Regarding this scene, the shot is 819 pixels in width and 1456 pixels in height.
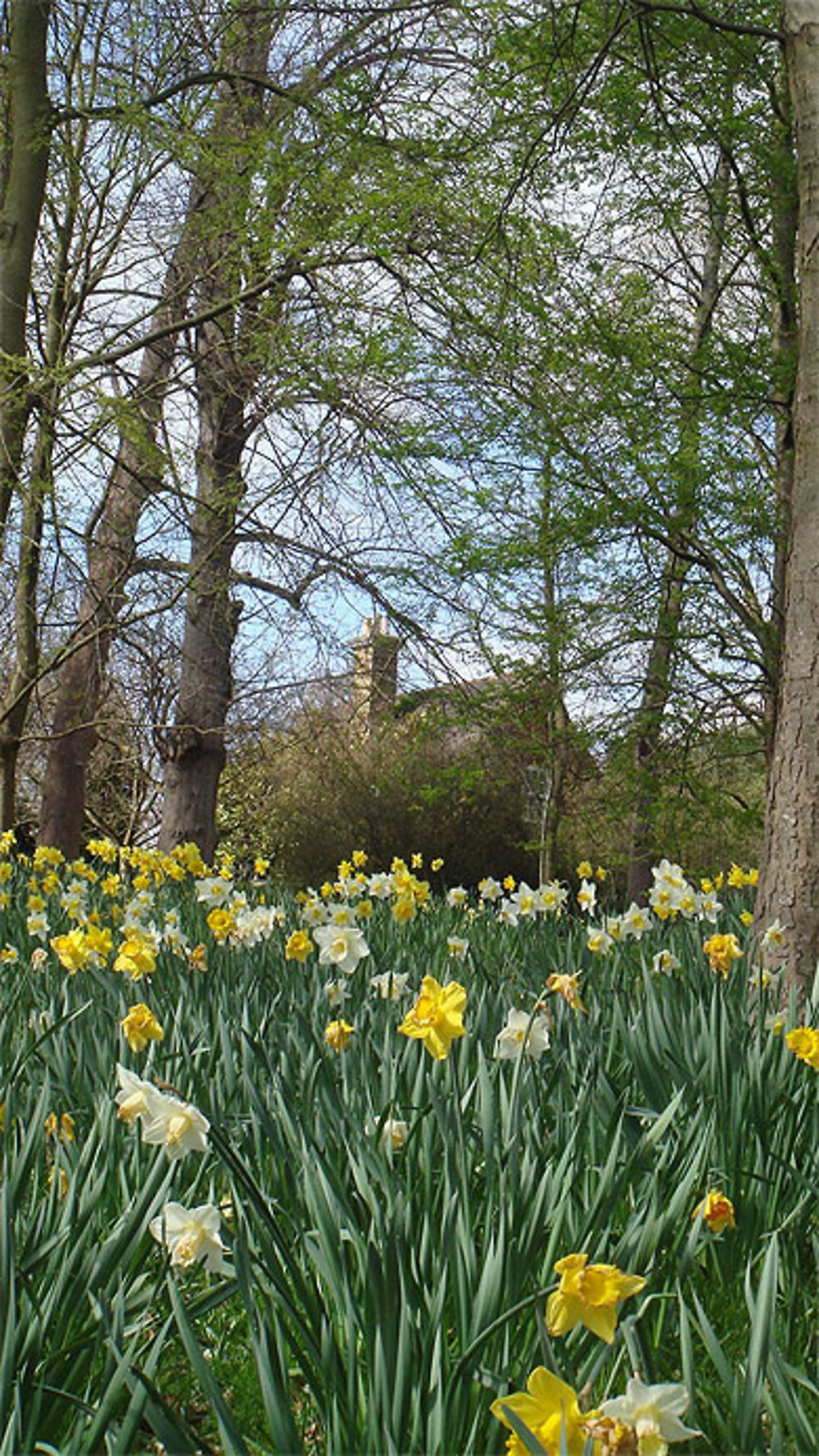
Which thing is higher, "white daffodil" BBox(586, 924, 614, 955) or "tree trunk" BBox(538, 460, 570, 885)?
"tree trunk" BBox(538, 460, 570, 885)

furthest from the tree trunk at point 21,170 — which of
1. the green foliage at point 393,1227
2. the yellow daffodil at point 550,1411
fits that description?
the yellow daffodil at point 550,1411

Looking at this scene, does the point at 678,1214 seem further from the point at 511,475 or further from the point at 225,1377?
the point at 511,475

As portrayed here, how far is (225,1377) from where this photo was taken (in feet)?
6.37

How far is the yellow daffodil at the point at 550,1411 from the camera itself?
1.03m

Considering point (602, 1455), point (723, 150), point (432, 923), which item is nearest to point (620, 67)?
point (723, 150)

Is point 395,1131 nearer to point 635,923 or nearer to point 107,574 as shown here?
point 635,923

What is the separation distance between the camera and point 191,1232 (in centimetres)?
152

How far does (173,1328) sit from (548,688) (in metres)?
6.75

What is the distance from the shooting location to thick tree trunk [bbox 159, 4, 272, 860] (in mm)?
7305

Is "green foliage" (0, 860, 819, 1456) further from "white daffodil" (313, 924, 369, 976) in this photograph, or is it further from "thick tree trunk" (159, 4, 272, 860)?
"thick tree trunk" (159, 4, 272, 860)

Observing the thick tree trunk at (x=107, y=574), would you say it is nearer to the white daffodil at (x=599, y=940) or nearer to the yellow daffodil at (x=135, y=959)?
the white daffodil at (x=599, y=940)

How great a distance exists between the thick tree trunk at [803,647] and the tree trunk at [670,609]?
2.92m

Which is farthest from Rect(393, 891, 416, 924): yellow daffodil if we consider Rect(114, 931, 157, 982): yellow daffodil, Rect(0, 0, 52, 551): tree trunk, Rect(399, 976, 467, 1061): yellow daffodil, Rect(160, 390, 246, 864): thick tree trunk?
Rect(160, 390, 246, 864): thick tree trunk

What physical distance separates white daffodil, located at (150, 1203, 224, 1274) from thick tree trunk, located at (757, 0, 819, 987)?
247 cm
